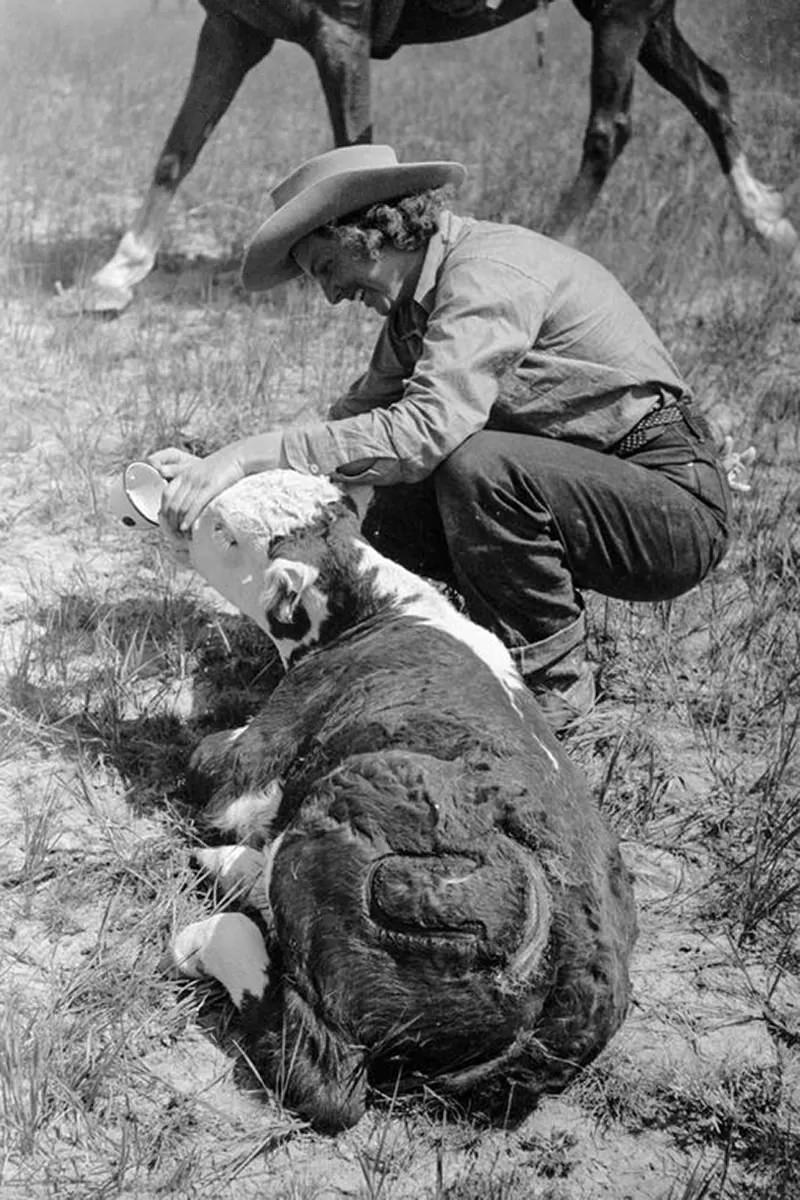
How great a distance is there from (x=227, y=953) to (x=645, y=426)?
1.99 m

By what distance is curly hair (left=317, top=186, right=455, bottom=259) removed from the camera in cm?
354

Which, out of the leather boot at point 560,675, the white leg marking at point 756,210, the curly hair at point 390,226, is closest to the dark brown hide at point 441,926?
the leather boot at point 560,675

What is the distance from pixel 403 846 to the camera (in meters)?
2.52

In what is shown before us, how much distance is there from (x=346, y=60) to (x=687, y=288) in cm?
228

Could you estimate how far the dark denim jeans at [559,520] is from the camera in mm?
3596

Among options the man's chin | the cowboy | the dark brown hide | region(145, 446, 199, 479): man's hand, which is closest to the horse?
the cowboy

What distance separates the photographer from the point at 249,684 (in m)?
4.09

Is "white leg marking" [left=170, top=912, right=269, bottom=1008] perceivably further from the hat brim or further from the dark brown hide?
the hat brim

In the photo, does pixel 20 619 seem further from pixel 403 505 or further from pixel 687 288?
pixel 687 288

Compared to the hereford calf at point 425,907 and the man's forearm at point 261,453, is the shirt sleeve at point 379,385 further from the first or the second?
the hereford calf at point 425,907

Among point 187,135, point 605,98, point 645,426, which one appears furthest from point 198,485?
point 605,98

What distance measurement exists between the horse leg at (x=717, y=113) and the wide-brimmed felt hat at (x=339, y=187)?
4.46m

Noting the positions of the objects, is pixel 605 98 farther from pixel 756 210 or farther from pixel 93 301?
pixel 93 301

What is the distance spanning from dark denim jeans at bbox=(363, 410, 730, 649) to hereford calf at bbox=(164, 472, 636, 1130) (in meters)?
0.70
